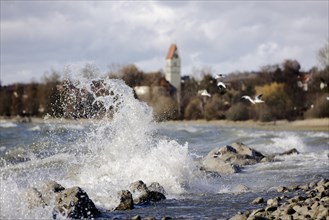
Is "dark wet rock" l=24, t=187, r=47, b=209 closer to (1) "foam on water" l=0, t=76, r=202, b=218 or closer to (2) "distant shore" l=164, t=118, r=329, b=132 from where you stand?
(1) "foam on water" l=0, t=76, r=202, b=218

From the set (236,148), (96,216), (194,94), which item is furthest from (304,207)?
(194,94)

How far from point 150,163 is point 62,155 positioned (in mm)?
9480

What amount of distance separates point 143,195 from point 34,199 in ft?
9.68

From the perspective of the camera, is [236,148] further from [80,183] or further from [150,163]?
[80,183]

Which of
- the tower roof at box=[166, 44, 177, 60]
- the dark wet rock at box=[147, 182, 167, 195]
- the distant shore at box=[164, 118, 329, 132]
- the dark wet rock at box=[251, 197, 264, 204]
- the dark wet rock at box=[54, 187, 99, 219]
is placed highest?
the tower roof at box=[166, 44, 177, 60]

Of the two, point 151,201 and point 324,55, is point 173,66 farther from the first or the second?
point 151,201

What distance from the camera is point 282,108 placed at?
7569 centimetres

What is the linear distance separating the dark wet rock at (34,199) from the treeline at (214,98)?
42.5 meters

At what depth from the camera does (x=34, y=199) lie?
36.7 ft

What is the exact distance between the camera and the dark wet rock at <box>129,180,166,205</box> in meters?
13.1

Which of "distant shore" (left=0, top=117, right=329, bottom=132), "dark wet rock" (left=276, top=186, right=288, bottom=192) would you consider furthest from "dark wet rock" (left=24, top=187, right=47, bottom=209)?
"distant shore" (left=0, top=117, right=329, bottom=132)

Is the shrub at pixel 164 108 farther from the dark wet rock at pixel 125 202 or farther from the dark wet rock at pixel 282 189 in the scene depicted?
the dark wet rock at pixel 125 202

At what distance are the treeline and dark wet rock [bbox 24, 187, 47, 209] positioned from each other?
42.5 m

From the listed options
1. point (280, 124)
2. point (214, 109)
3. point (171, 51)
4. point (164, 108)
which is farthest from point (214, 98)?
point (171, 51)
